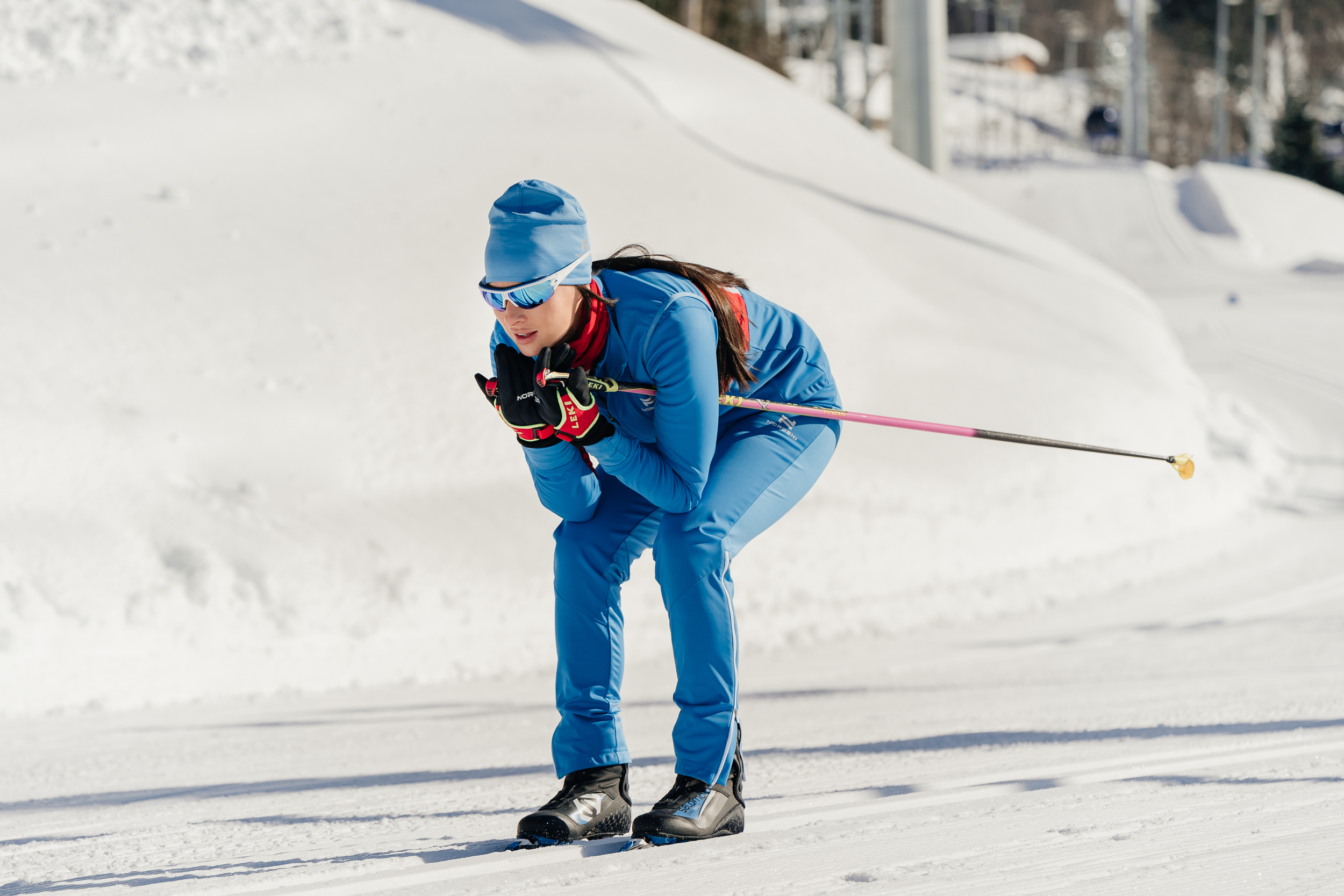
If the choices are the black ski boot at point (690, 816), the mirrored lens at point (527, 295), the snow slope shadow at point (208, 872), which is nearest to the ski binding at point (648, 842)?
the black ski boot at point (690, 816)

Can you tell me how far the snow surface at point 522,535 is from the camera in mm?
2689

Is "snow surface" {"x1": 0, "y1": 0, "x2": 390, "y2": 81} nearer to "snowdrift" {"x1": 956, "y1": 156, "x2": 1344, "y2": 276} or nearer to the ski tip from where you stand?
the ski tip

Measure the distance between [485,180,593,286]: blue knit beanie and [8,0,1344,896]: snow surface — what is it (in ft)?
3.87

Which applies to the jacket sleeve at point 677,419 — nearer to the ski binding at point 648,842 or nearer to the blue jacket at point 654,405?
the blue jacket at point 654,405

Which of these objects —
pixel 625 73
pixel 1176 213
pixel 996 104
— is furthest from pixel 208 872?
pixel 996 104

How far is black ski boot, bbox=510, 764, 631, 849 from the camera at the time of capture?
8.25ft

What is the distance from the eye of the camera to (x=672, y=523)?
8.30ft

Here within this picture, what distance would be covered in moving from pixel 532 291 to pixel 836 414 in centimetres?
81

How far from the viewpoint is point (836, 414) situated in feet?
9.16

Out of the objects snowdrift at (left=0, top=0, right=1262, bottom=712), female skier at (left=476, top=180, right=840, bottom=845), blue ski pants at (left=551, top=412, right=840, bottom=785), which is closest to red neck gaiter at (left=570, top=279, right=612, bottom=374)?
female skier at (left=476, top=180, right=840, bottom=845)

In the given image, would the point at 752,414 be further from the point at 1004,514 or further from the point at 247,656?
the point at 1004,514

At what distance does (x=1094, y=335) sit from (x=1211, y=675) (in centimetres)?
579

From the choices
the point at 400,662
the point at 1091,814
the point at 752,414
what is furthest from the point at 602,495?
the point at 400,662

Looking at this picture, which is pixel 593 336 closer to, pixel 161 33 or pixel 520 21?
pixel 161 33
